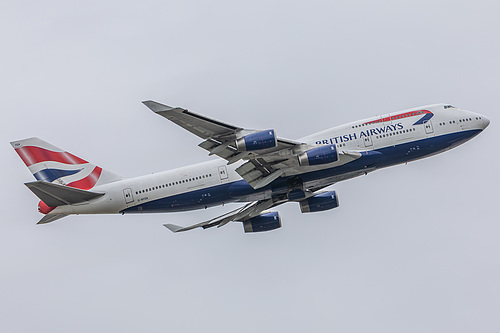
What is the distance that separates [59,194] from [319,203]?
62.8 feet

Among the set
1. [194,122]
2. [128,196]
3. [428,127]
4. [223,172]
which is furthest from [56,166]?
[428,127]

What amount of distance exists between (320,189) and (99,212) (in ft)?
53.4

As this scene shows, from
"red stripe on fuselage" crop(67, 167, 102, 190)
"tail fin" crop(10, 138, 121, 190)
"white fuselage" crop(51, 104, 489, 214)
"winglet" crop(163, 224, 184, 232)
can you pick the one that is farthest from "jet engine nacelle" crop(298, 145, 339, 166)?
"red stripe on fuselage" crop(67, 167, 102, 190)

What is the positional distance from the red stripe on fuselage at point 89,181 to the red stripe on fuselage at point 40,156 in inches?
54.0

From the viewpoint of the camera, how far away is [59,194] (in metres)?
47.8

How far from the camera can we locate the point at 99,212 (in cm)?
4959

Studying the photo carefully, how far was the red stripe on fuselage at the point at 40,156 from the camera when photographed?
51.7 m

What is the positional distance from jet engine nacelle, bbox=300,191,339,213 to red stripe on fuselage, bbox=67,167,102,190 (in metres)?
15.5

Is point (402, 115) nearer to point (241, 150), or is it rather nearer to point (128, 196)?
point (241, 150)

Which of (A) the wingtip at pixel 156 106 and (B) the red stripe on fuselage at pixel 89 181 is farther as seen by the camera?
(B) the red stripe on fuselage at pixel 89 181

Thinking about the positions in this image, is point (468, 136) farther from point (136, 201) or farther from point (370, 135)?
point (136, 201)

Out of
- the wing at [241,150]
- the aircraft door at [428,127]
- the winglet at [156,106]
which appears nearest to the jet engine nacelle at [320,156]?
the wing at [241,150]

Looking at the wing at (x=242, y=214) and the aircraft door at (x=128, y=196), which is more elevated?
the aircraft door at (x=128, y=196)

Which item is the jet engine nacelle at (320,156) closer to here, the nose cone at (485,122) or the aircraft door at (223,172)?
the aircraft door at (223,172)
